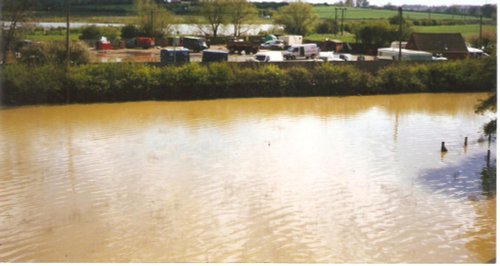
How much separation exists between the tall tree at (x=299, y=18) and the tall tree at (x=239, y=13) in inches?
119

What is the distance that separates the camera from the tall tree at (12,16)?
23.9m

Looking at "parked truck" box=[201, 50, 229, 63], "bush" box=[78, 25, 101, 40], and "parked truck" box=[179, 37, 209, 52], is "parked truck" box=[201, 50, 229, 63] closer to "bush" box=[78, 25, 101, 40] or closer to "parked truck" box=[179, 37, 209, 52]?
"parked truck" box=[179, 37, 209, 52]

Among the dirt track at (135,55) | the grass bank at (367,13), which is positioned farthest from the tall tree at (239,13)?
the grass bank at (367,13)

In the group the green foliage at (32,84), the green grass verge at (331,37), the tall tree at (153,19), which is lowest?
the green foliage at (32,84)

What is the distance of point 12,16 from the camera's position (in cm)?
2462

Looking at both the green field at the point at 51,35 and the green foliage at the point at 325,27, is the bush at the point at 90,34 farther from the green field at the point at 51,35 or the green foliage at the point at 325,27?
the green foliage at the point at 325,27

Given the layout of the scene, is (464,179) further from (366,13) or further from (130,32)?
(366,13)

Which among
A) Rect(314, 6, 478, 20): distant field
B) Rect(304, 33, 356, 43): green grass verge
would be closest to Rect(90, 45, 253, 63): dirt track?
Rect(304, 33, 356, 43): green grass verge

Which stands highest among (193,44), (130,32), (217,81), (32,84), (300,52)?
(130,32)

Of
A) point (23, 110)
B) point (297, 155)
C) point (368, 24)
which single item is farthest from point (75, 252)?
point (368, 24)

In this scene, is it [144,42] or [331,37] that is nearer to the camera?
[144,42]

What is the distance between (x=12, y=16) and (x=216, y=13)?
16820 mm

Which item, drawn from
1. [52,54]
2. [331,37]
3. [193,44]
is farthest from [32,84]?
[331,37]

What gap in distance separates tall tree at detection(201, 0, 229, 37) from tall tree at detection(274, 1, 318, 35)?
4.49 metres
